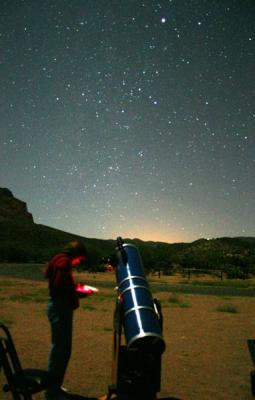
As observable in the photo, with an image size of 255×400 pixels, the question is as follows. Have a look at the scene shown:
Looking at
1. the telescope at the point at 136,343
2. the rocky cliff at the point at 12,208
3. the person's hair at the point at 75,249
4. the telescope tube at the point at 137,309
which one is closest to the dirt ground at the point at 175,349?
the telescope at the point at 136,343

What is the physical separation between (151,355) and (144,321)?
1.71 ft

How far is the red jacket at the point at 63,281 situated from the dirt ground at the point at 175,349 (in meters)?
1.82

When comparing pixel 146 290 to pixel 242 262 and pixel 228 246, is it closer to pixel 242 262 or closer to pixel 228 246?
pixel 242 262

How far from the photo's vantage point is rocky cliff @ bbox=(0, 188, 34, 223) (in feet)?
524

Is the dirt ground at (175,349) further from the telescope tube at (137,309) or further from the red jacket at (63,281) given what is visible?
the red jacket at (63,281)

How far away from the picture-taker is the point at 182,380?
7.52 m

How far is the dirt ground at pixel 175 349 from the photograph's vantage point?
7074 mm

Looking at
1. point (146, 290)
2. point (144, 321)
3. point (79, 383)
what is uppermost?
point (146, 290)

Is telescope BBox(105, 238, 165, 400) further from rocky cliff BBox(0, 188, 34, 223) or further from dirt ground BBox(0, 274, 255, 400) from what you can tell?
rocky cliff BBox(0, 188, 34, 223)

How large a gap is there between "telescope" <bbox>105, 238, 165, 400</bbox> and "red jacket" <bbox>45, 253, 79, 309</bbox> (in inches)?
24.3

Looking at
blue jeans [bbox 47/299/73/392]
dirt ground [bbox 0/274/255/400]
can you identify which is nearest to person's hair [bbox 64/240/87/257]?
blue jeans [bbox 47/299/73/392]

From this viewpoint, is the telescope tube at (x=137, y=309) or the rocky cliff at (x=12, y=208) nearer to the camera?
the telescope tube at (x=137, y=309)

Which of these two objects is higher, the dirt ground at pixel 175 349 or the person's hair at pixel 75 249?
the person's hair at pixel 75 249

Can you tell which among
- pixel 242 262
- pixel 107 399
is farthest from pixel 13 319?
pixel 242 262
